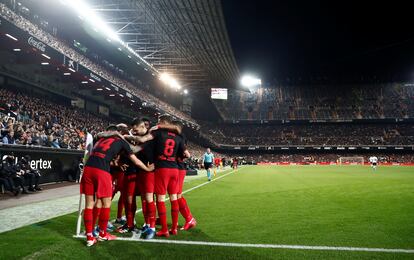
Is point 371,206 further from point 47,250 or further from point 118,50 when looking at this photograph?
point 118,50

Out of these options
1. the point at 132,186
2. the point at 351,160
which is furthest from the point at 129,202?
the point at 351,160

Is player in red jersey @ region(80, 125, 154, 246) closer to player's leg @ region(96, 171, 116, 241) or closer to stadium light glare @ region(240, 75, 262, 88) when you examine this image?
player's leg @ region(96, 171, 116, 241)

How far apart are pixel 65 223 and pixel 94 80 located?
74.5 feet

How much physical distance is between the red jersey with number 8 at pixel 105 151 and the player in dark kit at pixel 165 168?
581 mm

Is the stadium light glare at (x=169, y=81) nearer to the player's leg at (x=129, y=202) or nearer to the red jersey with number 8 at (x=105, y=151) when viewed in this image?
the player's leg at (x=129, y=202)

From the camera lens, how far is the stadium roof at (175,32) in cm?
2780

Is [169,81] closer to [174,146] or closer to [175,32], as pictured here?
[175,32]

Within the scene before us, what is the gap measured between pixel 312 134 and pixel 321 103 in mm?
8473

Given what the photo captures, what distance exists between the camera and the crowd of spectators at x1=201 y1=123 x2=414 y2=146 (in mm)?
69312

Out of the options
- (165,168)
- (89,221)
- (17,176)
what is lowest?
(89,221)

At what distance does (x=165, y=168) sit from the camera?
5.80m

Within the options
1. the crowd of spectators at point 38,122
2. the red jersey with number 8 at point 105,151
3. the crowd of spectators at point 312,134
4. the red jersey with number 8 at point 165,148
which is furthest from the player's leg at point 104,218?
the crowd of spectators at point 312,134

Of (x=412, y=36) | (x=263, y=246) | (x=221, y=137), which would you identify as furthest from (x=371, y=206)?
(x=221, y=137)

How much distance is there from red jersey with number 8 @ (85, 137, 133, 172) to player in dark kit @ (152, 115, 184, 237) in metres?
0.58
